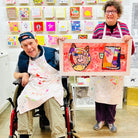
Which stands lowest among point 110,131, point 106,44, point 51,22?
point 110,131

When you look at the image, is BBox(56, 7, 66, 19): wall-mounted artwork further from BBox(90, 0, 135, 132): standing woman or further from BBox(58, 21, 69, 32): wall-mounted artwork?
BBox(90, 0, 135, 132): standing woman

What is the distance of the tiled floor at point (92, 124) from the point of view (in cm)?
192

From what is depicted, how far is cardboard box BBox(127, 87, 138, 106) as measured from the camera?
8.91 feet

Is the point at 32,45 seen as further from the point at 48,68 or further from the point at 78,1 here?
the point at 78,1

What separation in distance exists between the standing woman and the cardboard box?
850 mm

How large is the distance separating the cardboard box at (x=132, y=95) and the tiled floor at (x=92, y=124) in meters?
0.15

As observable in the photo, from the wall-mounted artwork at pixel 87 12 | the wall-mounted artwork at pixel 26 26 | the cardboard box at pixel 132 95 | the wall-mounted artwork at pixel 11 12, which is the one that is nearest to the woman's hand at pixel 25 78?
the wall-mounted artwork at pixel 26 26

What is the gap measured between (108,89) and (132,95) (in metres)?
1.13

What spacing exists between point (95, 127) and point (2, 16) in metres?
2.26

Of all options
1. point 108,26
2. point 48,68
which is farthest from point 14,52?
point 108,26

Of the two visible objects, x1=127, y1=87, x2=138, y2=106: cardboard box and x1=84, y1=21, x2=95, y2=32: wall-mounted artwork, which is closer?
x1=84, y1=21, x2=95, y2=32: wall-mounted artwork

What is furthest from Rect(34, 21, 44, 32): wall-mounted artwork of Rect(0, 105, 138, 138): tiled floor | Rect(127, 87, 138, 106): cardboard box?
Rect(127, 87, 138, 106): cardboard box

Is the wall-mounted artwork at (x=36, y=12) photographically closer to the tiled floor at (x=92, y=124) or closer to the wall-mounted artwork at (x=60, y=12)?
the wall-mounted artwork at (x=60, y=12)

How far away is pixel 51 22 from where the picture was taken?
8.27 feet
